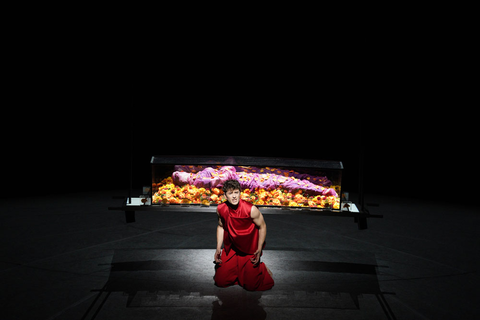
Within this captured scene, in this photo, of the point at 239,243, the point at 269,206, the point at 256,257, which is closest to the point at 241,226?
the point at 239,243

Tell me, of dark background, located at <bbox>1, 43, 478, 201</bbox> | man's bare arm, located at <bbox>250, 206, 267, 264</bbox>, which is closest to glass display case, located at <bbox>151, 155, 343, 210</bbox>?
man's bare arm, located at <bbox>250, 206, 267, 264</bbox>

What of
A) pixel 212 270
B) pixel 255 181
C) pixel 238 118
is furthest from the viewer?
pixel 238 118

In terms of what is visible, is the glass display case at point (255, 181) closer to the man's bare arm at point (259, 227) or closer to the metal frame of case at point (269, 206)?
the metal frame of case at point (269, 206)

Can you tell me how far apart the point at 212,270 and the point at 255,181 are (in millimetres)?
1129

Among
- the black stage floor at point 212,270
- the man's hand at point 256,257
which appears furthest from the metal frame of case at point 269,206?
the man's hand at point 256,257

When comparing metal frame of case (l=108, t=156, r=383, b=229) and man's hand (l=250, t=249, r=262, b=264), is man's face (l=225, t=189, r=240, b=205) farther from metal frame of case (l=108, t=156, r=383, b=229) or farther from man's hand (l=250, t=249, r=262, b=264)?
metal frame of case (l=108, t=156, r=383, b=229)

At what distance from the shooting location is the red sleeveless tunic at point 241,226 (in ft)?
10.2

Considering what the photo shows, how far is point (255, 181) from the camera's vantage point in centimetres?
408

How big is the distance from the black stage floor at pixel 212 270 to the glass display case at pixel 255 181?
1.97ft

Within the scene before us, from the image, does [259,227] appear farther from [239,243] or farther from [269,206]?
[269,206]

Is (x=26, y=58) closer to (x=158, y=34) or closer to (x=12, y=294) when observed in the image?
(x=158, y=34)

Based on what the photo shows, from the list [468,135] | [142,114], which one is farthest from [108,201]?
[468,135]

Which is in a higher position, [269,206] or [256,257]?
[269,206]

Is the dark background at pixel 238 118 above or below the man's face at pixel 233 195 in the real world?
above
